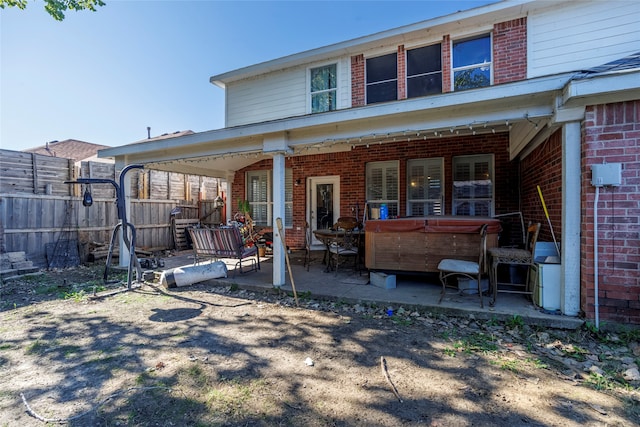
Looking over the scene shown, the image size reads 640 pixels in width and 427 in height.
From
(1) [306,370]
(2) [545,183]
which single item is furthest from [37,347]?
(2) [545,183]

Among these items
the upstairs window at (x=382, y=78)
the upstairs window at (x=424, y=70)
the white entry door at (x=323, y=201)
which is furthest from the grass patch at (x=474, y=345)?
the upstairs window at (x=382, y=78)

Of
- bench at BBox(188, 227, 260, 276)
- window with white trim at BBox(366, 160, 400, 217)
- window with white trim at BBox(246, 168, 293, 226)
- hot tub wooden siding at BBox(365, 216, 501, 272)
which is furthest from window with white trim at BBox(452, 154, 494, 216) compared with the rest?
window with white trim at BBox(246, 168, 293, 226)

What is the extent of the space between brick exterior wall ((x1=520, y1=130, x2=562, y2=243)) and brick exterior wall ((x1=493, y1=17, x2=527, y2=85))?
1792mm

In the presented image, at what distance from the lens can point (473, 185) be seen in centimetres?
677

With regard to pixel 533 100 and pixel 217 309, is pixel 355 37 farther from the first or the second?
pixel 217 309

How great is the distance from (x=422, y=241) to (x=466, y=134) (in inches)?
75.7

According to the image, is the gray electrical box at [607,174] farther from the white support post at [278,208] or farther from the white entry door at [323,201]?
the white entry door at [323,201]

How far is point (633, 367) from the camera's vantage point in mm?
2580

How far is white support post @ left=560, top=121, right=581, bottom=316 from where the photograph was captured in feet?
11.1

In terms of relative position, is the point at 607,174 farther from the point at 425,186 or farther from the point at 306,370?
the point at 425,186

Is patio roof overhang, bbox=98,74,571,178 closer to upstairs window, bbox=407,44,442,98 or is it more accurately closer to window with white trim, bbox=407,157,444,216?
window with white trim, bbox=407,157,444,216

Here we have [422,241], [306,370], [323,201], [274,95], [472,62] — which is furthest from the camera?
[323,201]

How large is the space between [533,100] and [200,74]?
29.3 feet

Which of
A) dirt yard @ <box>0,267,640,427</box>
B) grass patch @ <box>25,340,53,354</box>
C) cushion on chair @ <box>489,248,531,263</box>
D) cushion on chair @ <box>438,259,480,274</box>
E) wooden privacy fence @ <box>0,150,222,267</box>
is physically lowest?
grass patch @ <box>25,340,53,354</box>
